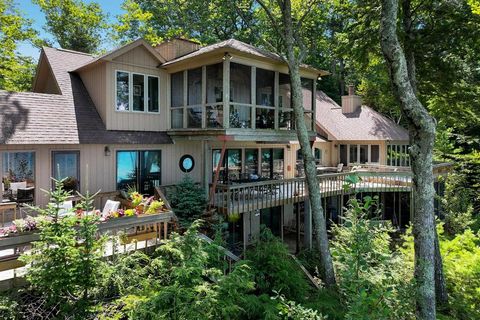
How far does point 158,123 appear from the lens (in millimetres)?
12195

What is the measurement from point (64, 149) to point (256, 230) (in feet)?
26.3

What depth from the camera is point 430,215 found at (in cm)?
698

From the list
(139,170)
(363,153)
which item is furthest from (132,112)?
(363,153)

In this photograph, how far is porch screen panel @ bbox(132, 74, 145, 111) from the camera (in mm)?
11594

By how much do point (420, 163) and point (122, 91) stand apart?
9397 millimetres

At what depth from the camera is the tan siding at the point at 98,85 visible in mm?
11086

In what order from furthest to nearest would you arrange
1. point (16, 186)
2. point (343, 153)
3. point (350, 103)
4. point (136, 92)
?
point (350, 103)
point (343, 153)
point (136, 92)
point (16, 186)

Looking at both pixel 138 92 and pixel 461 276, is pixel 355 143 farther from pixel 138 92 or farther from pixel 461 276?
pixel 138 92

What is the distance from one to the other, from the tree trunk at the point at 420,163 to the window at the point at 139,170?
8252 mm

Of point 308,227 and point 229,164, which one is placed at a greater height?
point 229,164

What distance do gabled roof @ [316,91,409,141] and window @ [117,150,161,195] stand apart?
13.4m

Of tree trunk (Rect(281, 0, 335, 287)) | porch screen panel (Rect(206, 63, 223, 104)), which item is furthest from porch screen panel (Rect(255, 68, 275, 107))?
tree trunk (Rect(281, 0, 335, 287))

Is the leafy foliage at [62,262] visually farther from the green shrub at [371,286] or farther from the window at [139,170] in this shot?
the window at [139,170]

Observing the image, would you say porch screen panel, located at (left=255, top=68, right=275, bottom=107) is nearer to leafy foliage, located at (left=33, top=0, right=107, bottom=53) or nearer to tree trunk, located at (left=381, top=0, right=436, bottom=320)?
tree trunk, located at (left=381, top=0, right=436, bottom=320)
